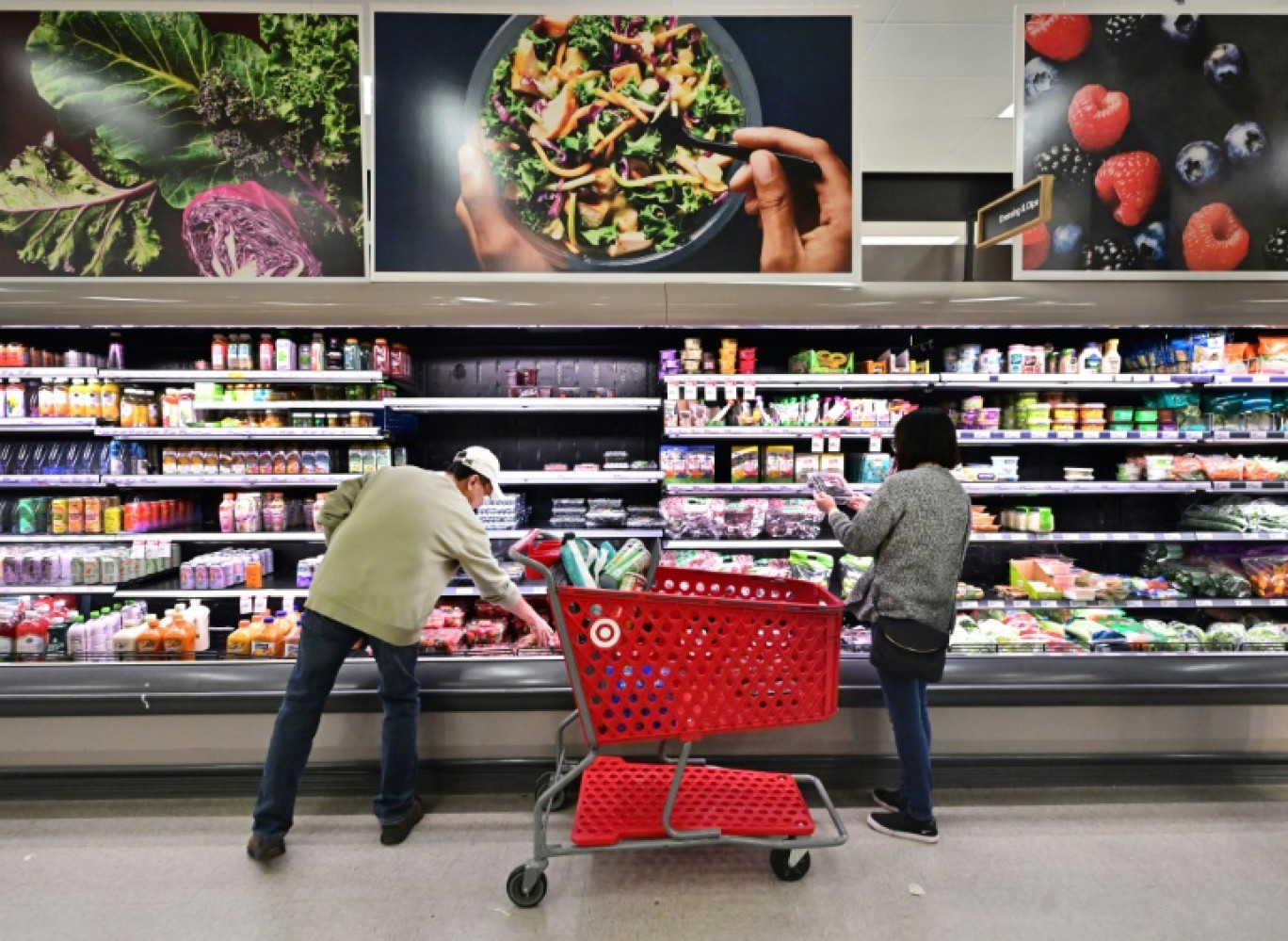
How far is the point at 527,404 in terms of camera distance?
3.99 m

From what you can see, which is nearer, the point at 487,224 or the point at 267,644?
the point at 267,644

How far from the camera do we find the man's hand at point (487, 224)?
3670mm

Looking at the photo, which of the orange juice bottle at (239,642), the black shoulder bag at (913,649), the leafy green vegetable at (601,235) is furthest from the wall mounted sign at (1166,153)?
the orange juice bottle at (239,642)

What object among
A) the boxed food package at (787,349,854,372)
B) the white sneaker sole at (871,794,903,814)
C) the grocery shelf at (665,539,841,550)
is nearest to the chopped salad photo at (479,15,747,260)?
the boxed food package at (787,349,854,372)

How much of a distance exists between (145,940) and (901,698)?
2497mm

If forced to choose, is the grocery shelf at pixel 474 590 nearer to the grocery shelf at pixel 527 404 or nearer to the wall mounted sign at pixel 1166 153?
the grocery shelf at pixel 527 404

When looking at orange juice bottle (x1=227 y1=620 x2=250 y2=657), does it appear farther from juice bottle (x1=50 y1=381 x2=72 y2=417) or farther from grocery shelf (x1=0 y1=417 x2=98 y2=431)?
juice bottle (x1=50 y1=381 x2=72 y2=417)

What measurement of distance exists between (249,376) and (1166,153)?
532cm

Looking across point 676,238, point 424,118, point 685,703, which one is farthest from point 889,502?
point 424,118

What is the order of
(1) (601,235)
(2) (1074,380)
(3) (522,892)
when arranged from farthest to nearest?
(2) (1074,380)
(1) (601,235)
(3) (522,892)

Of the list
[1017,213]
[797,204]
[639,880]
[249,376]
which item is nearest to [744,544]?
[797,204]

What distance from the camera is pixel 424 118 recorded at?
3645 mm

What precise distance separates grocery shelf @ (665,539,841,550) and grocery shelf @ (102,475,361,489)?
6.65 ft

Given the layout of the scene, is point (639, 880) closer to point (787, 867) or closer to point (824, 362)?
point (787, 867)
